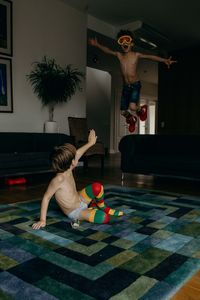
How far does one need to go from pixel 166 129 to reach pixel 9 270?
6.45 meters

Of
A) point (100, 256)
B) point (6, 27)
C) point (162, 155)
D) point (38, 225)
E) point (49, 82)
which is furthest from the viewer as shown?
point (49, 82)

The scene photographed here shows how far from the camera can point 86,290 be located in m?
1.08

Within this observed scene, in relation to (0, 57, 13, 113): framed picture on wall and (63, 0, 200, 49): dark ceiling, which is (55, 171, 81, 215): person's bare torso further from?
(63, 0, 200, 49): dark ceiling

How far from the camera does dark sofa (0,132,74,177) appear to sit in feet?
10.8

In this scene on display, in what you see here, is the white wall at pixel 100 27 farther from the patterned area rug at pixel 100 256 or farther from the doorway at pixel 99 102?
the patterned area rug at pixel 100 256

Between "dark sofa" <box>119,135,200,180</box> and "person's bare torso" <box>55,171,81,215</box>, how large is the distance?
172 cm

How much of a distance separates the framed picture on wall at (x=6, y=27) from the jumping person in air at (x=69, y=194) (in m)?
2.92

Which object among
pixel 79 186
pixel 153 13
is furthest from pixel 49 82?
pixel 153 13

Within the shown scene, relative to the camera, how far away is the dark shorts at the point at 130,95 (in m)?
3.84

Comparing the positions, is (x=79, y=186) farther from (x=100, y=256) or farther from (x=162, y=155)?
(x=100, y=256)

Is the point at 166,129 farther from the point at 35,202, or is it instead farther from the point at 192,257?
the point at 192,257

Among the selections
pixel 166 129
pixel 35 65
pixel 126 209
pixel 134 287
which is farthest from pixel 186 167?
pixel 166 129

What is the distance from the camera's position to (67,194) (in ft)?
6.31

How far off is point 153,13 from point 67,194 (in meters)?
4.69
